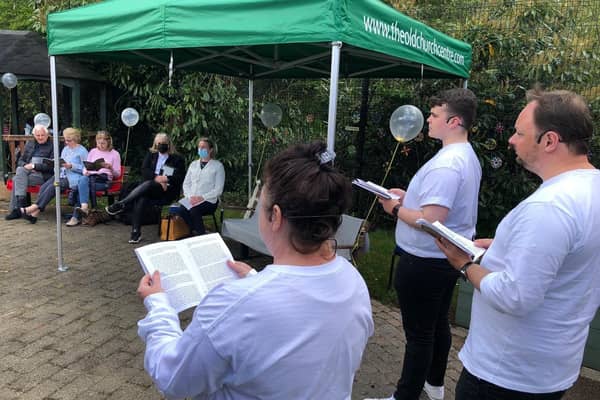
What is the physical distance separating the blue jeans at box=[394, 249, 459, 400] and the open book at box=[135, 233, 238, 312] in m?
1.12

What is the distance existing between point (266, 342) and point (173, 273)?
0.59 meters

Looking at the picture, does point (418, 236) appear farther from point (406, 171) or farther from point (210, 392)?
point (406, 171)

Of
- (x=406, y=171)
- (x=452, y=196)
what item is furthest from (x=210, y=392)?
(x=406, y=171)

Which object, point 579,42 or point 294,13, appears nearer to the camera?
point 294,13

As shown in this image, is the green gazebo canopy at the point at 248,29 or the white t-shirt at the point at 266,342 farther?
the green gazebo canopy at the point at 248,29

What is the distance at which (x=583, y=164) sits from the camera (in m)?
1.47

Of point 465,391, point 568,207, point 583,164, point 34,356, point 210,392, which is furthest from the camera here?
point 34,356

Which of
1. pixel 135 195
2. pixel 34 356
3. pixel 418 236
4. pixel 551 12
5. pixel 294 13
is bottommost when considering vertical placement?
pixel 34 356

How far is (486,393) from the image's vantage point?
5.15ft

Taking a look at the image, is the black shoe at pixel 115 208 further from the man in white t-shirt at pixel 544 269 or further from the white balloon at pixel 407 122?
the man in white t-shirt at pixel 544 269

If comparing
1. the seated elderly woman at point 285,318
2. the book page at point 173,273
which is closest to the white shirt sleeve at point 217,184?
the book page at point 173,273

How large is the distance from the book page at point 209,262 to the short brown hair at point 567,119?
1.10 metres

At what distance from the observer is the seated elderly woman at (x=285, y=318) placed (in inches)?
40.6

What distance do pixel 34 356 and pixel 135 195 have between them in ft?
10.6
